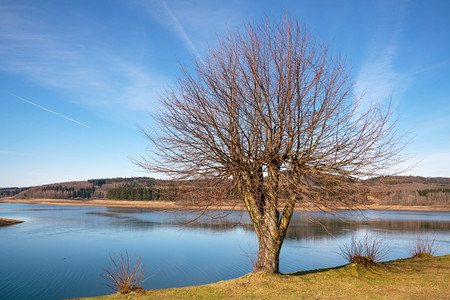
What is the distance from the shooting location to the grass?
24.0 feet

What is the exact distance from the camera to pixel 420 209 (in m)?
79.7

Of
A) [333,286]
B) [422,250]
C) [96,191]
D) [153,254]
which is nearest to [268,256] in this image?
[333,286]

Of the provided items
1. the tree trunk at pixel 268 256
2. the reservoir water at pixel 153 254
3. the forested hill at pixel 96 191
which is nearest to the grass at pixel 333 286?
the tree trunk at pixel 268 256

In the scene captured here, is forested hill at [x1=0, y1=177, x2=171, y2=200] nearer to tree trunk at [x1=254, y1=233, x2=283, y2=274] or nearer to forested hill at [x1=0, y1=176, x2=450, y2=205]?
forested hill at [x1=0, y1=176, x2=450, y2=205]

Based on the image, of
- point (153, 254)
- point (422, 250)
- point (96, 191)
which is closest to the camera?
point (422, 250)

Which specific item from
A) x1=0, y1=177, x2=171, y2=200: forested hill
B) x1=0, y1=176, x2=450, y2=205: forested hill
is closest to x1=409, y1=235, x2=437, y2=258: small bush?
x1=0, y1=176, x2=450, y2=205: forested hill

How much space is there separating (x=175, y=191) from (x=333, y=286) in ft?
15.7

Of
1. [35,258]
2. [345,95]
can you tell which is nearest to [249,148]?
[345,95]

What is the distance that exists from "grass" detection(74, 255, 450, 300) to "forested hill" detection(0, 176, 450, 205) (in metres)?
2.05

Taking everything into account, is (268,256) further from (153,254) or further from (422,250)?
(153,254)

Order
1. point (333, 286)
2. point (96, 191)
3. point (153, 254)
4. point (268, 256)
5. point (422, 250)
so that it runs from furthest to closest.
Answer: point (96, 191), point (153, 254), point (422, 250), point (268, 256), point (333, 286)

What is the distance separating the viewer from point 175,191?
373 inches

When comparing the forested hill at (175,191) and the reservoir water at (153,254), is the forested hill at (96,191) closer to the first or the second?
the forested hill at (175,191)

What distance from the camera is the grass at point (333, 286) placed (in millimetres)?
7316
